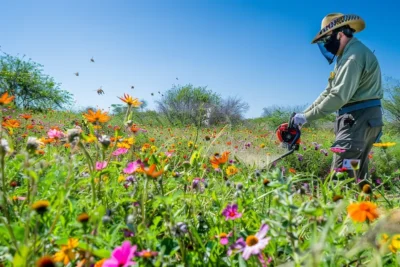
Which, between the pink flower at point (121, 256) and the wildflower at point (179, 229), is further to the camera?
the wildflower at point (179, 229)

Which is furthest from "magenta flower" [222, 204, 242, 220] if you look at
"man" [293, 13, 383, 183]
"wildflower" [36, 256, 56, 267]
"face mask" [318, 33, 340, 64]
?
"face mask" [318, 33, 340, 64]

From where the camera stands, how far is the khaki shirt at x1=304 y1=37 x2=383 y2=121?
8.99ft

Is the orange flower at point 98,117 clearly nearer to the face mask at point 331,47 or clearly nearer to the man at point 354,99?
the man at point 354,99

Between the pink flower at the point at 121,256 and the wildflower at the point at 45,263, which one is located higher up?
the wildflower at the point at 45,263

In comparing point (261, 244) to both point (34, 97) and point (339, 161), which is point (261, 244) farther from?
point (34, 97)

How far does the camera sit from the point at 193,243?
0.91 meters

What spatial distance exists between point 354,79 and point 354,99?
0.24 metres

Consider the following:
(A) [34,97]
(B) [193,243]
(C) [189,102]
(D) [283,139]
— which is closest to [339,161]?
(D) [283,139]

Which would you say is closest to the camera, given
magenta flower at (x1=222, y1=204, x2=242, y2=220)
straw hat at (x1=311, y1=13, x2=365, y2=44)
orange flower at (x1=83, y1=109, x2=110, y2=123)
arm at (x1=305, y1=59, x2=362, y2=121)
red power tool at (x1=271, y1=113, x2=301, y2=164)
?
magenta flower at (x1=222, y1=204, x2=242, y2=220)

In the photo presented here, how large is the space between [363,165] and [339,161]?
240 millimetres

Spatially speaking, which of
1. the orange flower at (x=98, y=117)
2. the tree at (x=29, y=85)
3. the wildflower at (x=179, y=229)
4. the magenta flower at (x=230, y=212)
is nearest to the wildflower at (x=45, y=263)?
the wildflower at (x=179, y=229)

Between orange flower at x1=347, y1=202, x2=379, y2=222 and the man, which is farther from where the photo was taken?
the man

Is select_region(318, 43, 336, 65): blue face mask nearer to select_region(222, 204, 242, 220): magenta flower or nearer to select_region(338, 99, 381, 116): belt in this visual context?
select_region(338, 99, 381, 116): belt

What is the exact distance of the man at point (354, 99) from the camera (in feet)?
9.05
